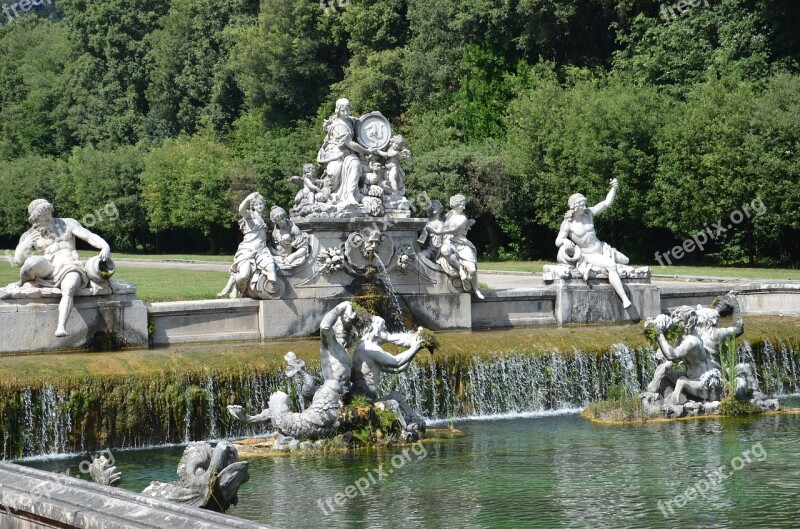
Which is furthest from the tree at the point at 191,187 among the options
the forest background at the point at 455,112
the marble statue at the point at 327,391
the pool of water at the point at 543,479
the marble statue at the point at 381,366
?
the pool of water at the point at 543,479

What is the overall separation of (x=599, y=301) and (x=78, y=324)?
9357 mm

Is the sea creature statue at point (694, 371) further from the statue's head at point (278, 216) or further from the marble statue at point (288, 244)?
the statue's head at point (278, 216)

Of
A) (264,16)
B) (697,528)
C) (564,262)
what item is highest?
(264,16)

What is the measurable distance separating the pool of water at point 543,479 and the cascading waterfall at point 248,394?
0.55m

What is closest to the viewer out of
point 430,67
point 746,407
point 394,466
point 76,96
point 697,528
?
point 697,528

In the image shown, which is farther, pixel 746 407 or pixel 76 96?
pixel 76 96

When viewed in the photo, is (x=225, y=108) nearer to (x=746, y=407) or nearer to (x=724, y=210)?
(x=724, y=210)

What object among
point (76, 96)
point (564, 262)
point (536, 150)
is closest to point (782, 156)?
point (536, 150)

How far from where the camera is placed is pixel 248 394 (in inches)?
738

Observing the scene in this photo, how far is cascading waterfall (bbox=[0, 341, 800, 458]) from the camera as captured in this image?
17422 millimetres

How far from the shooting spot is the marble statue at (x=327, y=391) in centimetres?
1666

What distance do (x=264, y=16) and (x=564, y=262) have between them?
43714mm

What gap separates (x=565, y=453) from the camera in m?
16.3

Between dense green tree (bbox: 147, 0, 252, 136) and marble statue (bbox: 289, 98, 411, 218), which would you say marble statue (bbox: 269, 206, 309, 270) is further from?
dense green tree (bbox: 147, 0, 252, 136)
